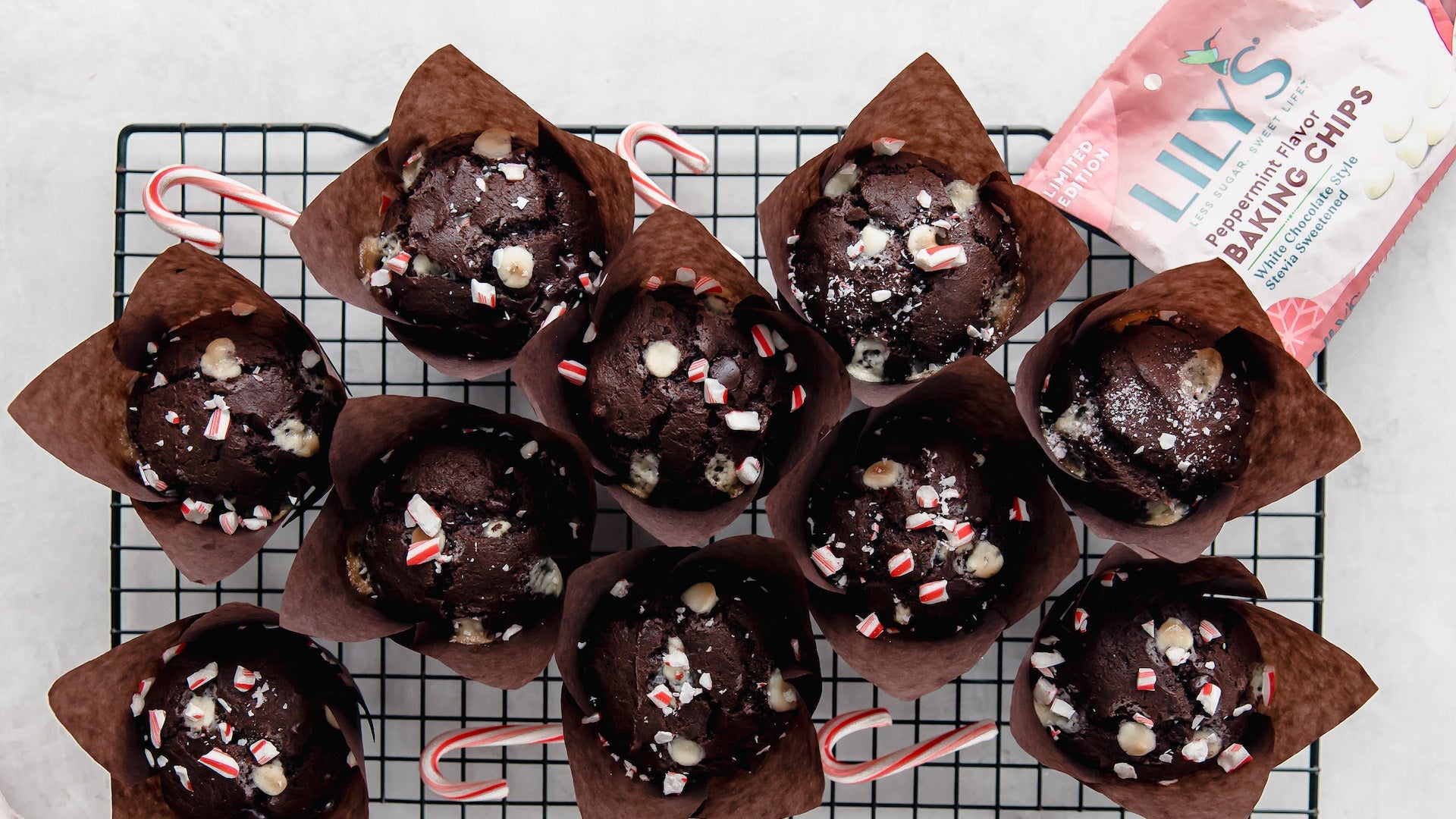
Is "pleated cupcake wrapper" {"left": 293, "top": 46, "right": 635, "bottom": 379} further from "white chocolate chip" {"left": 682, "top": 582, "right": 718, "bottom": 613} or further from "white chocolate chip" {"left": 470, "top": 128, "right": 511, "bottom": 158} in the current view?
"white chocolate chip" {"left": 682, "top": 582, "right": 718, "bottom": 613}

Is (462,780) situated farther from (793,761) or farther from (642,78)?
(642,78)

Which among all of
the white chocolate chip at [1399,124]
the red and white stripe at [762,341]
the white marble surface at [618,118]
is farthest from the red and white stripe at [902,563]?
the white chocolate chip at [1399,124]

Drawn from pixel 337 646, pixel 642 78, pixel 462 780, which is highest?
pixel 642 78

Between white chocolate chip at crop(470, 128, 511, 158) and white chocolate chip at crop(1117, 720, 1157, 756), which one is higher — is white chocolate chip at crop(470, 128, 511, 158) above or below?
above

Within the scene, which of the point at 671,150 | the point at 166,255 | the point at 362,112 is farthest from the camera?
the point at 362,112

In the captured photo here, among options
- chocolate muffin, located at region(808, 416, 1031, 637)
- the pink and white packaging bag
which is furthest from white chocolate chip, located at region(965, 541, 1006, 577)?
the pink and white packaging bag

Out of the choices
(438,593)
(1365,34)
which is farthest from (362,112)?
(1365,34)
